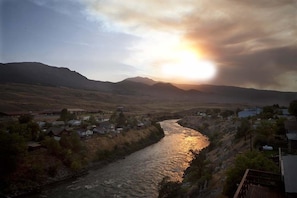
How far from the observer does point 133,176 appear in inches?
1346

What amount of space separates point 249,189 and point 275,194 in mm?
1291

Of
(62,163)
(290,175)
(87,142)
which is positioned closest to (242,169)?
(290,175)

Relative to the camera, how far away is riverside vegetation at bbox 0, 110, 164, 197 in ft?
98.0

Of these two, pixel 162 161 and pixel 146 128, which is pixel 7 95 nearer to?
pixel 146 128

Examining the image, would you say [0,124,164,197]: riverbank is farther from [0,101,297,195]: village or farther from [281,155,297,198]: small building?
[281,155,297,198]: small building

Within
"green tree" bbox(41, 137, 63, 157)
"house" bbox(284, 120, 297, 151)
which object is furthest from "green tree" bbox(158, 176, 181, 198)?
"green tree" bbox(41, 137, 63, 157)

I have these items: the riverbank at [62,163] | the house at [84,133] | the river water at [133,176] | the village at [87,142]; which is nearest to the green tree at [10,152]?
the village at [87,142]

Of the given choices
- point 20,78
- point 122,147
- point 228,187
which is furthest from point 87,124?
point 20,78

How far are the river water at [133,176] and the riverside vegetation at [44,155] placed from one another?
2.07 meters

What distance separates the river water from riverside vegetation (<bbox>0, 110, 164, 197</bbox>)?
207 cm

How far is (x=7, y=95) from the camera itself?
112188 mm

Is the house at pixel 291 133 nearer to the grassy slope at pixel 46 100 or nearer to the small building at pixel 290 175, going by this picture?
the small building at pixel 290 175

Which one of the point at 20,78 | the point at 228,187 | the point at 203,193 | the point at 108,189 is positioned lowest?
the point at 108,189

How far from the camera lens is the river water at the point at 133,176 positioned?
28.8 meters
